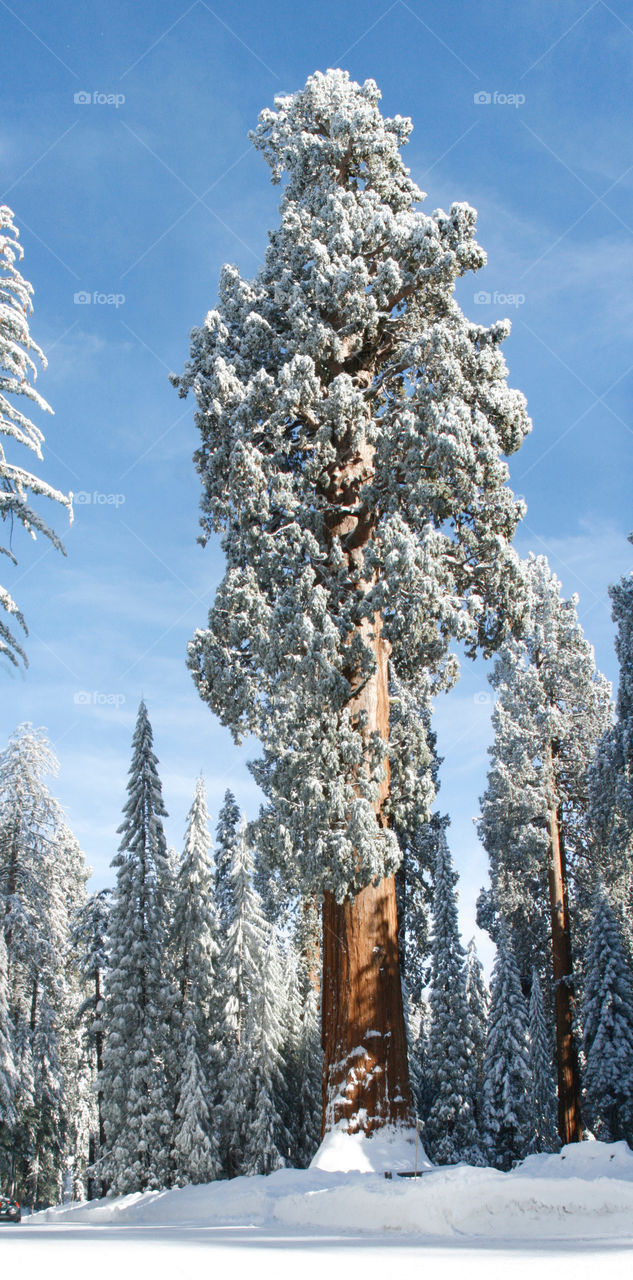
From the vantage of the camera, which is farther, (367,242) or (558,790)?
(558,790)

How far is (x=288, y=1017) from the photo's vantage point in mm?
26516

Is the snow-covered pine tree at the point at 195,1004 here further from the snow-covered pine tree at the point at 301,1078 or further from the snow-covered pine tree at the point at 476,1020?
the snow-covered pine tree at the point at 476,1020

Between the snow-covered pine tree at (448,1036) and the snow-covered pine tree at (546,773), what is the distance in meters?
2.12

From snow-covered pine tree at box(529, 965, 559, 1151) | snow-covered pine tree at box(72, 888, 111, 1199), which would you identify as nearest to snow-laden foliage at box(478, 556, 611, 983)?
snow-covered pine tree at box(529, 965, 559, 1151)

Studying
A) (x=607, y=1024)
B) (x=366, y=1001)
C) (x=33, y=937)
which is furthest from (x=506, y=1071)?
(x=366, y=1001)

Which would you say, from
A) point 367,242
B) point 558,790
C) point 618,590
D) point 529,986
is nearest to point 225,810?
point 529,986

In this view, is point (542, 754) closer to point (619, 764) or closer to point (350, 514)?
point (619, 764)

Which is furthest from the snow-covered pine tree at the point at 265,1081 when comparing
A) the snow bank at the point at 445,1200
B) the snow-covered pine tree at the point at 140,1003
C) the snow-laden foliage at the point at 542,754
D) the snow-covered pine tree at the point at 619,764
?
the snow bank at the point at 445,1200

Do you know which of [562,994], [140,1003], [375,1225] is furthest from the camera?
[140,1003]

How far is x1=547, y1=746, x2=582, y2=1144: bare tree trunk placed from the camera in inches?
764

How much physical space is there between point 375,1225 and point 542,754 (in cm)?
1736

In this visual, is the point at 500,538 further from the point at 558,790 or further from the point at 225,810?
the point at 225,810

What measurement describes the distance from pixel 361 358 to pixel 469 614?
15.0 feet

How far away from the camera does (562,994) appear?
68.6ft
